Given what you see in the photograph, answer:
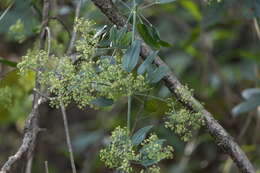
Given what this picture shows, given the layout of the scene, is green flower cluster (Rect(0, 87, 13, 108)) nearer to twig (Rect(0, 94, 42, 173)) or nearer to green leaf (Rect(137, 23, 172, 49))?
twig (Rect(0, 94, 42, 173))

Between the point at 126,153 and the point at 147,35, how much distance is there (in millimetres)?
301

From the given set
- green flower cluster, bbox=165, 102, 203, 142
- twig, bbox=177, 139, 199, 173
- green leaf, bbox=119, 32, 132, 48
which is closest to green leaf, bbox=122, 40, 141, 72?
green leaf, bbox=119, 32, 132, 48

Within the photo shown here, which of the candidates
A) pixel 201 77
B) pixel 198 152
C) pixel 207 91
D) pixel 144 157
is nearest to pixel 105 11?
pixel 144 157

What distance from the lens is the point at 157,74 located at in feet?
3.45

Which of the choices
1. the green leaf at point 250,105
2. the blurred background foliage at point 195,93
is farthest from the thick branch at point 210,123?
the blurred background foliage at point 195,93

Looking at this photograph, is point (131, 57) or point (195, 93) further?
point (195, 93)

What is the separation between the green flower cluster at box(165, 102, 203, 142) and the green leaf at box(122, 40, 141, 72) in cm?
12

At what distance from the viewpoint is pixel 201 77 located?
8.97 ft

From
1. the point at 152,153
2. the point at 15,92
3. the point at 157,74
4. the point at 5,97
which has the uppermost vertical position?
the point at 15,92

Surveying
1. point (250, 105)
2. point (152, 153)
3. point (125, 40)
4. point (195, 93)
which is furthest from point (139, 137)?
point (195, 93)

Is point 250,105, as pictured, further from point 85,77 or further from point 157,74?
point 85,77

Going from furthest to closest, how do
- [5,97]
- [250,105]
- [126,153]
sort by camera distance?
[250,105]
[5,97]
[126,153]

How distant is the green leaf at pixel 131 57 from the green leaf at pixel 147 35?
7 centimetres

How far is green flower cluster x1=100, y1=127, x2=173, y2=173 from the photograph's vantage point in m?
0.92
